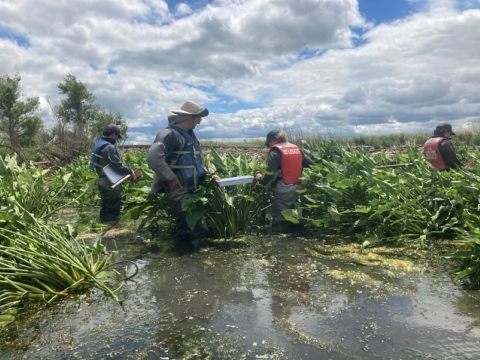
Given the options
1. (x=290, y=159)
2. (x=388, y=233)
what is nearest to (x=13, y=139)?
(x=290, y=159)

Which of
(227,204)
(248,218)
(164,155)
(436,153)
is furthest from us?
(436,153)

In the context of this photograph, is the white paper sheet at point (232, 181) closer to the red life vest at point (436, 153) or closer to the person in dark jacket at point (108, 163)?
the person in dark jacket at point (108, 163)

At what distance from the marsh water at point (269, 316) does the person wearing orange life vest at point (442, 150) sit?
3.55 m

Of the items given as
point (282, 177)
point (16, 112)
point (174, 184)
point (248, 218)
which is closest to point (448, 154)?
point (282, 177)

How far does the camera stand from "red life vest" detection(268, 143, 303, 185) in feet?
21.4

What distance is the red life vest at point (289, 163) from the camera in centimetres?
652

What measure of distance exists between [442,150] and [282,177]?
317 centimetres

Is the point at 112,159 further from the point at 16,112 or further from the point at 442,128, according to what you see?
the point at 16,112

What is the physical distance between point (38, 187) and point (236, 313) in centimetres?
445

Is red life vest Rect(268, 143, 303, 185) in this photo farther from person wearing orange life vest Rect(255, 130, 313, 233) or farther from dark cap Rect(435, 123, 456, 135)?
dark cap Rect(435, 123, 456, 135)

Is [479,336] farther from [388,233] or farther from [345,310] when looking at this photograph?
[388,233]

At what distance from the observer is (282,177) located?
657 centimetres

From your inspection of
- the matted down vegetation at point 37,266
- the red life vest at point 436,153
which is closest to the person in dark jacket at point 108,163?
the matted down vegetation at point 37,266

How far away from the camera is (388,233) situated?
5551 mm
